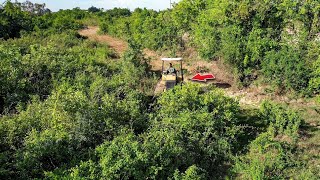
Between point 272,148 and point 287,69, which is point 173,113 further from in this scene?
point 287,69

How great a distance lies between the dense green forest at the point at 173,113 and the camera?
7.04 m

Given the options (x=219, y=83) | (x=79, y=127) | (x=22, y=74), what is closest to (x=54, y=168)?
(x=79, y=127)

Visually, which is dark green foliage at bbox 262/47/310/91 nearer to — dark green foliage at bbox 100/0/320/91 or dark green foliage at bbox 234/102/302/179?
dark green foliage at bbox 100/0/320/91

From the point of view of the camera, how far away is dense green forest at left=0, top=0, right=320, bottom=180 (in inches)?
277

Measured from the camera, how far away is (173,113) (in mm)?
8883

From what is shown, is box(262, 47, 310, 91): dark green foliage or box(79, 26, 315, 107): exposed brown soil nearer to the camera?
box(262, 47, 310, 91): dark green foliage

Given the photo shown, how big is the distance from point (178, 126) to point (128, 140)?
148 centimetres

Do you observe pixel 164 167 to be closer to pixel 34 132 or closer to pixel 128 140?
pixel 128 140

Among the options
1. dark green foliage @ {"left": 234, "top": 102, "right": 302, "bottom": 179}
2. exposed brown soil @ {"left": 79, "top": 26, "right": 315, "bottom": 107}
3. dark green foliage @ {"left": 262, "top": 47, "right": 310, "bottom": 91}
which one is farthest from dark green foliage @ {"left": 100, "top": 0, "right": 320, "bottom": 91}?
dark green foliage @ {"left": 234, "top": 102, "right": 302, "bottom": 179}

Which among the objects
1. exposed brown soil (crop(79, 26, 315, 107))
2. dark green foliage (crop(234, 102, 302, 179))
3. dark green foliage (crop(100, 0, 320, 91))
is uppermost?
dark green foliage (crop(100, 0, 320, 91))

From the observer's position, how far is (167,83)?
12.1m

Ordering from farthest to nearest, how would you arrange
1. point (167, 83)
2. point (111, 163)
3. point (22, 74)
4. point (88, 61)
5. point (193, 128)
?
point (88, 61)
point (167, 83)
point (22, 74)
point (193, 128)
point (111, 163)

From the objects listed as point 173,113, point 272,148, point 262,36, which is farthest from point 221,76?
point 272,148

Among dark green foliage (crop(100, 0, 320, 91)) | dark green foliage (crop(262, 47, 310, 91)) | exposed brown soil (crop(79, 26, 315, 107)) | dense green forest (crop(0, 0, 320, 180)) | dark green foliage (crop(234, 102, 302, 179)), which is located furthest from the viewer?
exposed brown soil (crop(79, 26, 315, 107))
